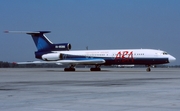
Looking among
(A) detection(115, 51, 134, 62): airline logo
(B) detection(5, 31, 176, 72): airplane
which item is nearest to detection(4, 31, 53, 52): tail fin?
(B) detection(5, 31, 176, 72): airplane

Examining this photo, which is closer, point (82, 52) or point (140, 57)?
point (140, 57)

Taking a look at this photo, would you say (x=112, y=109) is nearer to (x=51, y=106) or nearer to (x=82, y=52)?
(x=51, y=106)

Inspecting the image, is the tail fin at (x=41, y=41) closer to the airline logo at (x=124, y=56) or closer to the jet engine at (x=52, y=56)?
the jet engine at (x=52, y=56)

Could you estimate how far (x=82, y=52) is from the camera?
66.6 meters

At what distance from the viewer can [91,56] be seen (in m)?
65.4

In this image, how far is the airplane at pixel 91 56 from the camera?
197 feet

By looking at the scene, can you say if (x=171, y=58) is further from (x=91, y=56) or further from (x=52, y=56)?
(x=52, y=56)

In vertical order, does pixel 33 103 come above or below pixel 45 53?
below

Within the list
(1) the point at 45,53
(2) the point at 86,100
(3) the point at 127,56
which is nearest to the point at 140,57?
(3) the point at 127,56

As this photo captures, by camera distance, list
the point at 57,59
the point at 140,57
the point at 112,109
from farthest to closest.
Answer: the point at 57,59, the point at 140,57, the point at 112,109

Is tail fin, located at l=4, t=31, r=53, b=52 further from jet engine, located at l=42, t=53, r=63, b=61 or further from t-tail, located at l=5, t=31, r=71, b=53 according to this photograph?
jet engine, located at l=42, t=53, r=63, b=61

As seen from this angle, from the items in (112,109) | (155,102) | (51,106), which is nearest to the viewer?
(112,109)

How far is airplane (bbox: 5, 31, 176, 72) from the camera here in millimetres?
60188

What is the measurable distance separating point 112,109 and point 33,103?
3.06 metres
